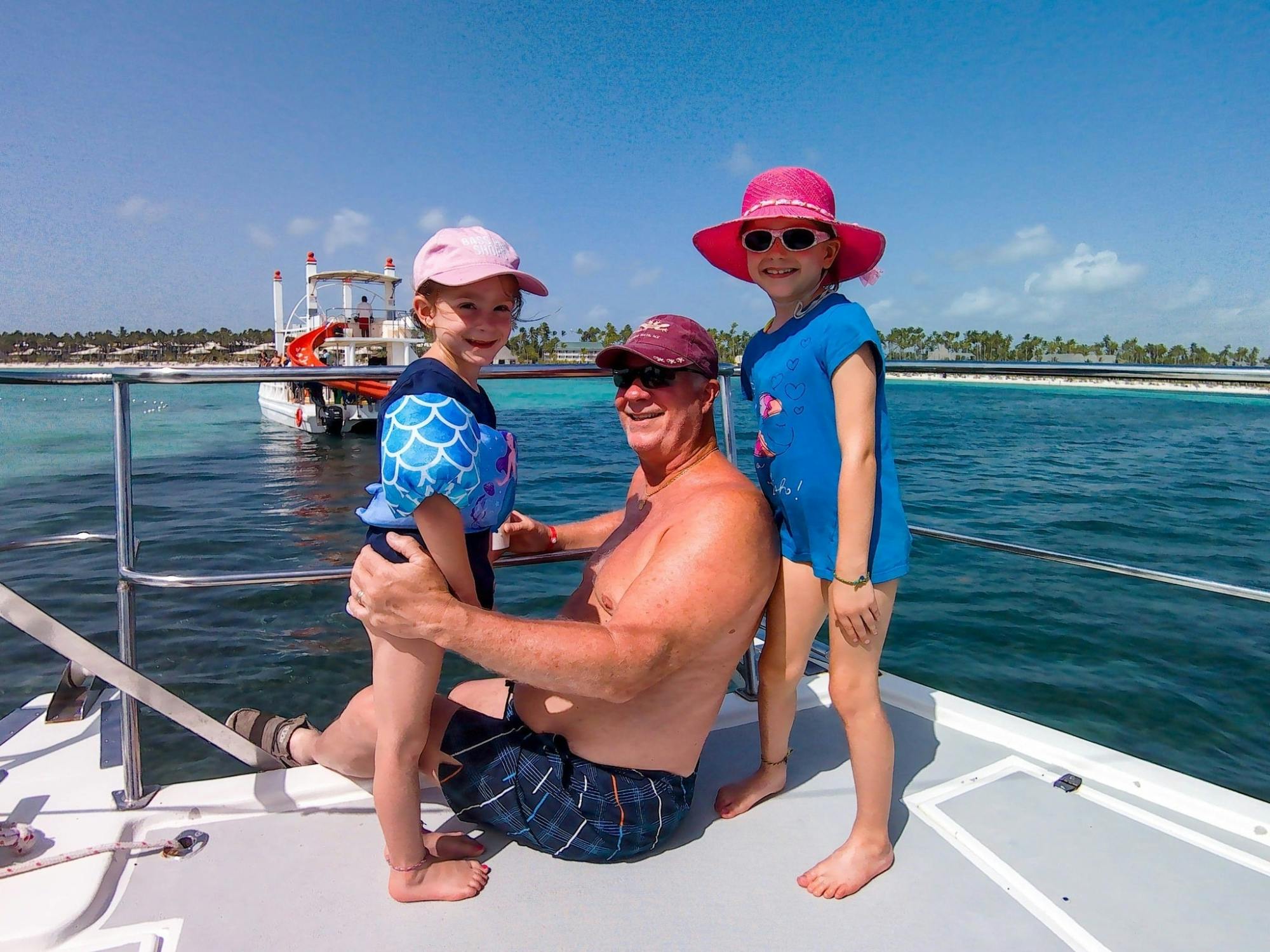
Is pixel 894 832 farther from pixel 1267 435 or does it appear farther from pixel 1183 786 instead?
pixel 1267 435

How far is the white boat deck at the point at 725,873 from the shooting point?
140 centimetres

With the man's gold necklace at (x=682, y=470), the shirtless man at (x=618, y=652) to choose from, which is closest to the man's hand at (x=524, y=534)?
the shirtless man at (x=618, y=652)

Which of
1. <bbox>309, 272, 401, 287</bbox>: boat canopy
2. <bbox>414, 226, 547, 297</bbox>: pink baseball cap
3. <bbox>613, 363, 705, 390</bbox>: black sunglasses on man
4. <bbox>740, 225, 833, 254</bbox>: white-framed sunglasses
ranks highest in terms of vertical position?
<bbox>309, 272, 401, 287</bbox>: boat canopy

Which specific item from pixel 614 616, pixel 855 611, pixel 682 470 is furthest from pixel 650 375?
pixel 855 611

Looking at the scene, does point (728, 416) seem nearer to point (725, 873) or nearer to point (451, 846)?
point (725, 873)

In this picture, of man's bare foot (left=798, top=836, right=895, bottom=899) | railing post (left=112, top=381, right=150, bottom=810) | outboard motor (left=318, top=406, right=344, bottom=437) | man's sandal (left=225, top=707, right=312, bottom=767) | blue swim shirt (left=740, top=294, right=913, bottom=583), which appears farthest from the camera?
outboard motor (left=318, top=406, right=344, bottom=437)

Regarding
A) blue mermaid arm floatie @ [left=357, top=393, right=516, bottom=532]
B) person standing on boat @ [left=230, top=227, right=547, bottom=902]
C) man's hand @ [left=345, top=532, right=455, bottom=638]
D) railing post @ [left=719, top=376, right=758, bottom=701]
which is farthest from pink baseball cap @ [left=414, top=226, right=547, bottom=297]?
railing post @ [left=719, top=376, right=758, bottom=701]

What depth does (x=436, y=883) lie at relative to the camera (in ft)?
4.93

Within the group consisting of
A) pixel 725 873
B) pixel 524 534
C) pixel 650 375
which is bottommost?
pixel 725 873

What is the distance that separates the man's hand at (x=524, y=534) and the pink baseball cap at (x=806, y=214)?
0.88 m

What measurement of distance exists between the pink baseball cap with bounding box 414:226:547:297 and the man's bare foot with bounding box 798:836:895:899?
4.46 feet

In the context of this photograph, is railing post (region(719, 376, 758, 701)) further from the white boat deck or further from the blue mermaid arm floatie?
the blue mermaid arm floatie

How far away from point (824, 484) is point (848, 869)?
0.79 m

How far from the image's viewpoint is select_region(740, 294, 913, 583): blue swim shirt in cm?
163
